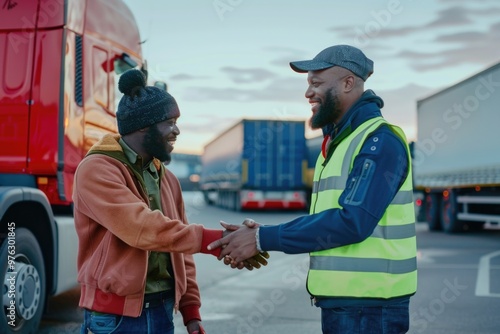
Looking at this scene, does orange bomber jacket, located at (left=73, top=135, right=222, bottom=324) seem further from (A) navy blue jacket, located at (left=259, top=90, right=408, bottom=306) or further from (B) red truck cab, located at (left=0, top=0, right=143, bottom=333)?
(B) red truck cab, located at (left=0, top=0, right=143, bottom=333)

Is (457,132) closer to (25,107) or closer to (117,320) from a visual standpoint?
(25,107)

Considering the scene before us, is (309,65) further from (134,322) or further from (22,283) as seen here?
(22,283)

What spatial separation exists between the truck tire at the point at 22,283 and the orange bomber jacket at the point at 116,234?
8.70ft

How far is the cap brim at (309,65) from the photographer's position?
2977 mm

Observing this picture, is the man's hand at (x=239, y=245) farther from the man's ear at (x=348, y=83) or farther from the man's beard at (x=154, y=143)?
the man's ear at (x=348, y=83)

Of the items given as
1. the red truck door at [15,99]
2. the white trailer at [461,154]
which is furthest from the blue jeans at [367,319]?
the white trailer at [461,154]

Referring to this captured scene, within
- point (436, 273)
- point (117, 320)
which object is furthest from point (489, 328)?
point (117, 320)

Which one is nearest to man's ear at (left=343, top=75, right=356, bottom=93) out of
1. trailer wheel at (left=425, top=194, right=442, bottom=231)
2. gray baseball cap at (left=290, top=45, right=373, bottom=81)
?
gray baseball cap at (left=290, top=45, right=373, bottom=81)

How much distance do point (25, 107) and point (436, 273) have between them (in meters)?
6.84

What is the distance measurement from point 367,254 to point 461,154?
51.7ft

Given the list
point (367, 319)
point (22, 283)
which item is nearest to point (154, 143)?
point (367, 319)

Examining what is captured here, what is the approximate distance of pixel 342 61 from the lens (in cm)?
296

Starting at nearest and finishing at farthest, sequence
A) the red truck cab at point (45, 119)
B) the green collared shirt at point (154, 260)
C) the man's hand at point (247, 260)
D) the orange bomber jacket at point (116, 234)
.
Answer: the orange bomber jacket at point (116, 234) < the green collared shirt at point (154, 260) < the man's hand at point (247, 260) < the red truck cab at point (45, 119)

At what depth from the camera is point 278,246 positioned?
2.86m
